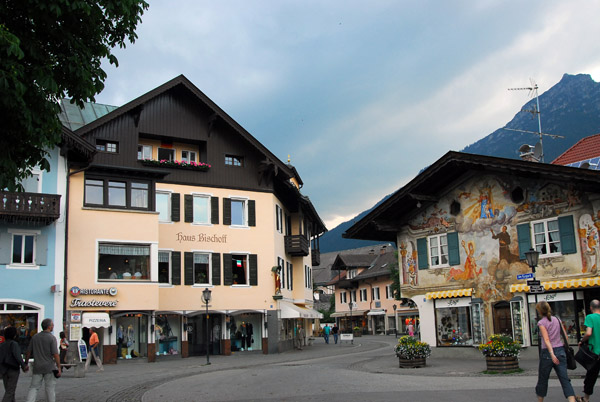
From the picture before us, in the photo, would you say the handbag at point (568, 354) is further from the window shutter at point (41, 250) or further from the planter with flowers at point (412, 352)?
the window shutter at point (41, 250)

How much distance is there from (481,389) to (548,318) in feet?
13.6

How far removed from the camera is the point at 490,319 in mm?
25422

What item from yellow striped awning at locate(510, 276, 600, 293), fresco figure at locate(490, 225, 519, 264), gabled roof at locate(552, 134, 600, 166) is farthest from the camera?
gabled roof at locate(552, 134, 600, 166)

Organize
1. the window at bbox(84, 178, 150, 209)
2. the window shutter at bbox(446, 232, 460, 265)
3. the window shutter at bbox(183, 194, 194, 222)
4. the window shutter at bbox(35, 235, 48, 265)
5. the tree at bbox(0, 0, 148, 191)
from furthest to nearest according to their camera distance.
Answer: the window shutter at bbox(183, 194, 194, 222) → the window at bbox(84, 178, 150, 209) → the window shutter at bbox(35, 235, 48, 265) → the window shutter at bbox(446, 232, 460, 265) → the tree at bbox(0, 0, 148, 191)

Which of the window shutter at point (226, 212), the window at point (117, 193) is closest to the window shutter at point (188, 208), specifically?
the window shutter at point (226, 212)

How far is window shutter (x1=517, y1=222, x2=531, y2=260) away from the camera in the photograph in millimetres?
24094

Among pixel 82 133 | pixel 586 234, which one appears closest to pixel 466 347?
pixel 586 234

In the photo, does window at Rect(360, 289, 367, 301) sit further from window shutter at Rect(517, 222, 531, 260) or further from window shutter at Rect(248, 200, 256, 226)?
window shutter at Rect(517, 222, 531, 260)

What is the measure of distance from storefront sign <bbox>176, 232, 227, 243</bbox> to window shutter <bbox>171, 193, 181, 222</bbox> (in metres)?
0.87

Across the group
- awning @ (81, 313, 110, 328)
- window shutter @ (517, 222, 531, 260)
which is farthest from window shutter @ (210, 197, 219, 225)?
window shutter @ (517, 222, 531, 260)

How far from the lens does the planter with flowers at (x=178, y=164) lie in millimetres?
34812

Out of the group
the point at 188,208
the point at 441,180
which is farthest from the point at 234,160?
the point at 441,180

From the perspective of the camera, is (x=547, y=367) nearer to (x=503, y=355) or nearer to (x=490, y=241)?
(x=503, y=355)

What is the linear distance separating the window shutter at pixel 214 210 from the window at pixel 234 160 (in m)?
2.46
